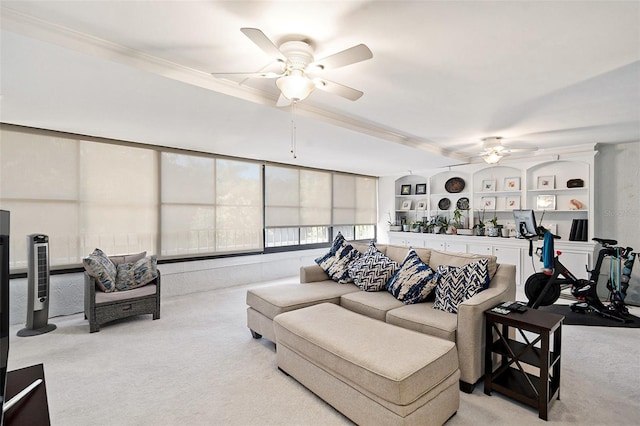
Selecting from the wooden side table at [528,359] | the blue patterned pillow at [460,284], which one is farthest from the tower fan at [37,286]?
the wooden side table at [528,359]

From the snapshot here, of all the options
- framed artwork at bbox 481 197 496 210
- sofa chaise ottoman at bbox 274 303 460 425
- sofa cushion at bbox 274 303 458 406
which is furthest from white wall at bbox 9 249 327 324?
framed artwork at bbox 481 197 496 210

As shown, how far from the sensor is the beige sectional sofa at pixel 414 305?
226 cm

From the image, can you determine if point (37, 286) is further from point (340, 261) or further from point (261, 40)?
point (261, 40)

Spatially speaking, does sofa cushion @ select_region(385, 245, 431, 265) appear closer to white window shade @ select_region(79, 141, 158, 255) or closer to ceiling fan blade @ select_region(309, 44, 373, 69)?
ceiling fan blade @ select_region(309, 44, 373, 69)

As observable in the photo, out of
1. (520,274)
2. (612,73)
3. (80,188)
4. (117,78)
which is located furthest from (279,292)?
(520,274)

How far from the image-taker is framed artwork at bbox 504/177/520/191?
5.80m

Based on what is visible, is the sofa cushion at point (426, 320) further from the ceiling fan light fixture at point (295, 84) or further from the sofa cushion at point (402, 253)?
the ceiling fan light fixture at point (295, 84)

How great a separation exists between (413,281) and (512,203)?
404cm

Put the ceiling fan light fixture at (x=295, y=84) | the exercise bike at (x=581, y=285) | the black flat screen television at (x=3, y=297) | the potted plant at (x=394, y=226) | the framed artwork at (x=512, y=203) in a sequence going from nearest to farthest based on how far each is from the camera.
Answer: the black flat screen television at (x=3, y=297) < the ceiling fan light fixture at (x=295, y=84) < the exercise bike at (x=581, y=285) < the framed artwork at (x=512, y=203) < the potted plant at (x=394, y=226)

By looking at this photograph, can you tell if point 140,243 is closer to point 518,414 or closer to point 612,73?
point 518,414

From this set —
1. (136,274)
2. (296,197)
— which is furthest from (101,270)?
(296,197)

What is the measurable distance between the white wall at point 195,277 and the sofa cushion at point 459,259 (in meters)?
3.49

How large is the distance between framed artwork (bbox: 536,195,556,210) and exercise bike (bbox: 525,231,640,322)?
1262 millimetres

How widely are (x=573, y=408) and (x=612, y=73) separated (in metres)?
2.50
